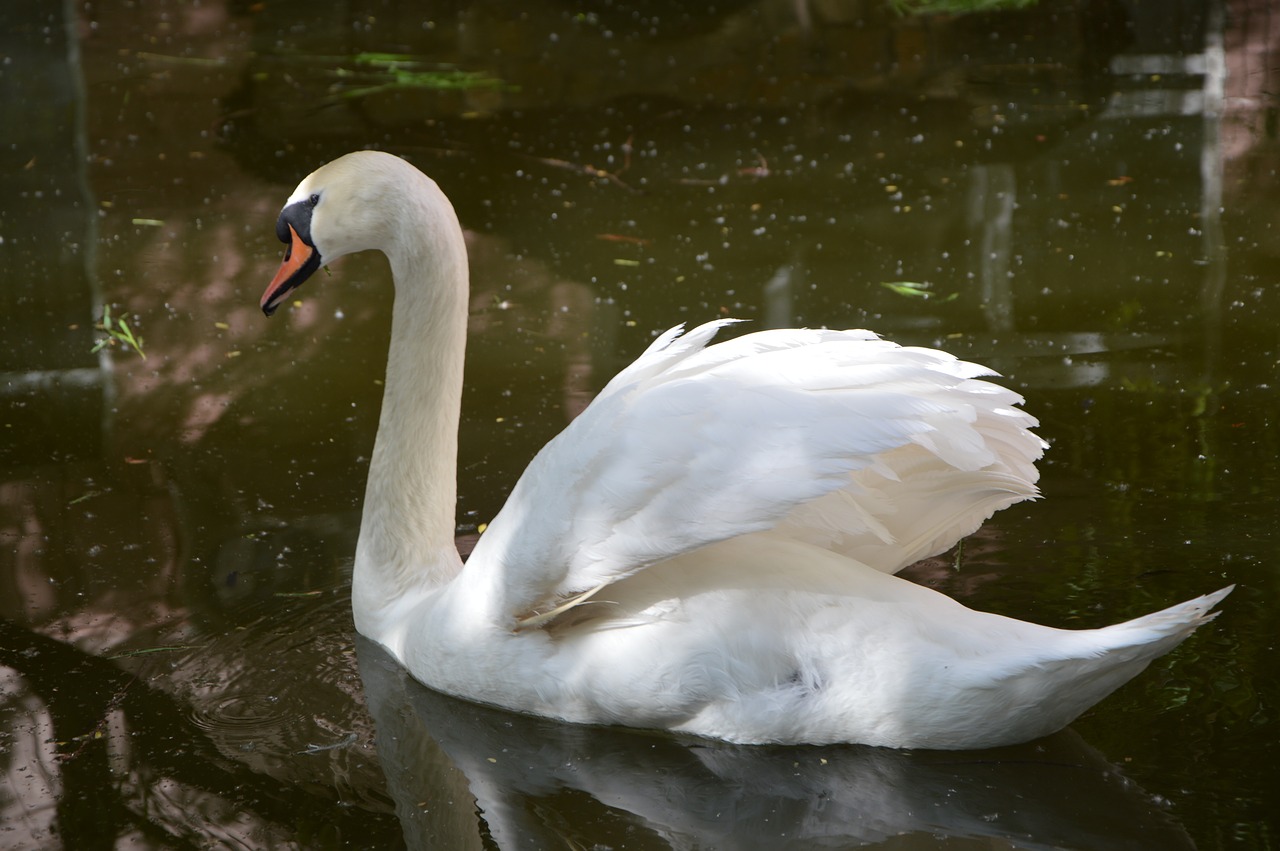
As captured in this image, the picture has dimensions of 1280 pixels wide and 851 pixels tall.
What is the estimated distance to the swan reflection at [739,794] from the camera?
280cm

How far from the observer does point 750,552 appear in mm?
3031

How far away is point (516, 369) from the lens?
5148mm

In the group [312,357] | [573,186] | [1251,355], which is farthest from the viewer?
[573,186]

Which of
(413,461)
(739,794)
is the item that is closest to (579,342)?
(413,461)

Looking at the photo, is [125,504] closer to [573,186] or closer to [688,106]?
[573,186]

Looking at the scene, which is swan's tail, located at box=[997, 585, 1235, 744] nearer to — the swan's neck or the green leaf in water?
the swan's neck

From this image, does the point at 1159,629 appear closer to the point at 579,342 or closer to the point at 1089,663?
the point at 1089,663

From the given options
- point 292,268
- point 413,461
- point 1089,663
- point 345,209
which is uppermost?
point 345,209

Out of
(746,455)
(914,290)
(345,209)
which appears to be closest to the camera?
(746,455)

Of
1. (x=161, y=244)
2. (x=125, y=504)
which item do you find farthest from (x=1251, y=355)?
(x=161, y=244)

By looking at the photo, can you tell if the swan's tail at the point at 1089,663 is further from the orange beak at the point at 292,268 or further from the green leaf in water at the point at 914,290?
the green leaf in water at the point at 914,290

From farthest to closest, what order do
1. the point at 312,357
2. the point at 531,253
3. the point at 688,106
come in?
the point at 688,106 → the point at 531,253 → the point at 312,357

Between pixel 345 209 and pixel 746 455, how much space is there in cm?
118

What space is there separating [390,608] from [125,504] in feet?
4.10
